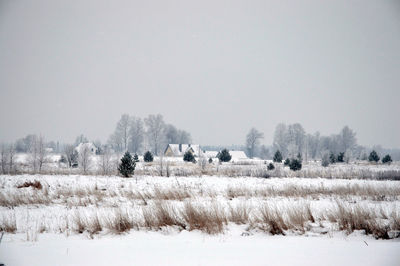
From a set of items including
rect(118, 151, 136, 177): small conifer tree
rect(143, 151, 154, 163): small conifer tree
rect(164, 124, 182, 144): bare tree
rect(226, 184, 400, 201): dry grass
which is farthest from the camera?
rect(164, 124, 182, 144): bare tree

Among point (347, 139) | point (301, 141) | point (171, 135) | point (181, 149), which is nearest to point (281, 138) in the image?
point (301, 141)

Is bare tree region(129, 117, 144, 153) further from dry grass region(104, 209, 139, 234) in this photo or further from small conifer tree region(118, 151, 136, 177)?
dry grass region(104, 209, 139, 234)

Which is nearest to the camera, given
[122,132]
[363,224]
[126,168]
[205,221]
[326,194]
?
[363,224]

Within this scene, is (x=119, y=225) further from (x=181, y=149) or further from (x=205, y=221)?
(x=181, y=149)

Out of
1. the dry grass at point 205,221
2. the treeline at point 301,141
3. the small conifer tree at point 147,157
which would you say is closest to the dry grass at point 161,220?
the dry grass at point 205,221

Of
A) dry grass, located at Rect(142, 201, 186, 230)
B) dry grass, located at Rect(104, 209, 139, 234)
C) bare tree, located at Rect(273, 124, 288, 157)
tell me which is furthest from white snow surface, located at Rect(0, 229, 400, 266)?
bare tree, located at Rect(273, 124, 288, 157)

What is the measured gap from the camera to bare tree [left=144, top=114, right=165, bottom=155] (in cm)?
7788

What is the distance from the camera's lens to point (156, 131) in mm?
78375

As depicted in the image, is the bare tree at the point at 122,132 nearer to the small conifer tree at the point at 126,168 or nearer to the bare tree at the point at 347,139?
the small conifer tree at the point at 126,168

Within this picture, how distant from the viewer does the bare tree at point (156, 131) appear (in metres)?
77.9

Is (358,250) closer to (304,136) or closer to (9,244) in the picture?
(9,244)

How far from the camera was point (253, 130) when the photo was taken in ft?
308

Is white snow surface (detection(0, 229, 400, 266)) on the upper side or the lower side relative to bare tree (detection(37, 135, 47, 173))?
lower

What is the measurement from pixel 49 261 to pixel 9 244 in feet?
5.28
